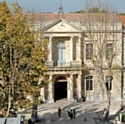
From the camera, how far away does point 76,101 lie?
3750 cm

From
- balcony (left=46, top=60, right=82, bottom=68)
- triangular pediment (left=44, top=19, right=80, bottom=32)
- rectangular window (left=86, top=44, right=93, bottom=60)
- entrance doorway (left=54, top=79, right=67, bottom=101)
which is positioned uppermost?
triangular pediment (left=44, top=19, right=80, bottom=32)

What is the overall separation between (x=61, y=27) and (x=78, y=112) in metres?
9.82

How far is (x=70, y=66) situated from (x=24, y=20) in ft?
59.3

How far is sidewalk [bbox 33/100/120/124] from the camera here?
1132 inches

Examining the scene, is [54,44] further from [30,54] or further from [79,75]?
[30,54]

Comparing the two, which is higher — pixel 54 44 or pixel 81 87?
pixel 54 44

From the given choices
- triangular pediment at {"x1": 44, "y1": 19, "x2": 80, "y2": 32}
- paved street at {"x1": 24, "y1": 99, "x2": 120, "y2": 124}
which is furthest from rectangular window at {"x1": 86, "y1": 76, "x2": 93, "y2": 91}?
triangular pediment at {"x1": 44, "y1": 19, "x2": 80, "y2": 32}

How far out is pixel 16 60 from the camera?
18812 mm

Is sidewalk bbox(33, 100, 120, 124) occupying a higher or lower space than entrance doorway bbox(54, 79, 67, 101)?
lower

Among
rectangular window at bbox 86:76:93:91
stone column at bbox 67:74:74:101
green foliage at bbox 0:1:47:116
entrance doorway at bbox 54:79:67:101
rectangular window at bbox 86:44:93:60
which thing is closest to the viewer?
green foliage at bbox 0:1:47:116

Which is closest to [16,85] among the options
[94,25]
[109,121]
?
[109,121]

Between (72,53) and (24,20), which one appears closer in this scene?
(24,20)

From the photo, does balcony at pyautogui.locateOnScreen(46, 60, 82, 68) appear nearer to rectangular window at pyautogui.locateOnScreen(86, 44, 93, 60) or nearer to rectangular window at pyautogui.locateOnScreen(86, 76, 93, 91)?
rectangular window at pyautogui.locateOnScreen(86, 44, 93, 60)

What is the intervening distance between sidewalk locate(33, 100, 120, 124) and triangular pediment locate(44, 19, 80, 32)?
8066 millimetres
